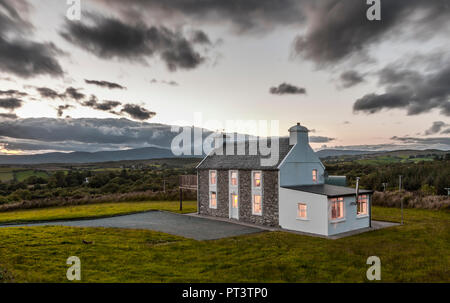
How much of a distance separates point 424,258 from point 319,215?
597 cm

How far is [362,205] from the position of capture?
1927 cm

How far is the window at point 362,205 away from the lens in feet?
63.0

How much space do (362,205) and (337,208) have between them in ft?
8.40

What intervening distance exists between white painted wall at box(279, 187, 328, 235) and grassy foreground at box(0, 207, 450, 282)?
1.44 meters

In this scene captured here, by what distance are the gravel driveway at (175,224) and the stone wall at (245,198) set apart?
1.44m

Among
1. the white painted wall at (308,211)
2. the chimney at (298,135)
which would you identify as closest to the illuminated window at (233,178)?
the white painted wall at (308,211)

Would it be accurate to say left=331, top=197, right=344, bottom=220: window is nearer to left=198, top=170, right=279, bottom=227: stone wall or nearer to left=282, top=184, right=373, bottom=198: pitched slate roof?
left=282, top=184, right=373, bottom=198: pitched slate roof

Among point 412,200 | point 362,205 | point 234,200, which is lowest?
point 412,200

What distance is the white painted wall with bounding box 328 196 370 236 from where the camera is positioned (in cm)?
1734

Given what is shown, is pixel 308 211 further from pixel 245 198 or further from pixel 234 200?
pixel 234 200

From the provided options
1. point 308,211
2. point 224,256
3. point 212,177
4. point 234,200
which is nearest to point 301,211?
point 308,211

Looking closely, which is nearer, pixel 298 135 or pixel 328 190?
pixel 328 190

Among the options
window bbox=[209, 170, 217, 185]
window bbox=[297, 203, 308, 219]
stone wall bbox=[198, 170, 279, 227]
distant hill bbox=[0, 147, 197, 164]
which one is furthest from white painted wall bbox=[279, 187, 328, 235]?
distant hill bbox=[0, 147, 197, 164]

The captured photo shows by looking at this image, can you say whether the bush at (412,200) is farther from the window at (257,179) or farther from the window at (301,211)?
the window at (257,179)
